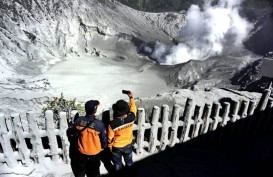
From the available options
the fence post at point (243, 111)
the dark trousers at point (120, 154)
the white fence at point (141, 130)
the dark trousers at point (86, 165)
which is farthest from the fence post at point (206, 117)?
A: the dark trousers at point (86, 165)

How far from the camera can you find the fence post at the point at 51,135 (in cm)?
484

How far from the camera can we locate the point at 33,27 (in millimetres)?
18250

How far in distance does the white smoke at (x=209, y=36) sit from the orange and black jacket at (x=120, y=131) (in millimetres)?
15629

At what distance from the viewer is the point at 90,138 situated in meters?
4.41

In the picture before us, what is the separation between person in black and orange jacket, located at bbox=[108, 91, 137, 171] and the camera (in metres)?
4.51

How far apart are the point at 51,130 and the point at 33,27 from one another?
15.1m

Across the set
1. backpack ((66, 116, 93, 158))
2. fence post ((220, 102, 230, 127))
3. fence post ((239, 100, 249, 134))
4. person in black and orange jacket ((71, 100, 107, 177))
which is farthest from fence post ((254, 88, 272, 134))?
backpack ((66, 116, 93, 158))

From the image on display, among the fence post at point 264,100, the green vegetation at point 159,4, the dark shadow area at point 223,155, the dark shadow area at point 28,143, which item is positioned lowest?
the dark shadow area at point 223,155

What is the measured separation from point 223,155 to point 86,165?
9.99 feet

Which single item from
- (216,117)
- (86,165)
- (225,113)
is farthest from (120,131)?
(225,113)

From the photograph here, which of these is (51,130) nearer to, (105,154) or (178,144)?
(105,154)

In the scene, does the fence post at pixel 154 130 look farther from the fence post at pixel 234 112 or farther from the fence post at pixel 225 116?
the fence post at pixel 234 112

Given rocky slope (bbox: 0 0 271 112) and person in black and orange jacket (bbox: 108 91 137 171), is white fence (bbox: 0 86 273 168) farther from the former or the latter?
rocky slope (bbox: 0 0 271 112)

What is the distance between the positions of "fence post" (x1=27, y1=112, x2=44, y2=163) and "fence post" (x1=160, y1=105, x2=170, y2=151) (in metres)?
2.37
